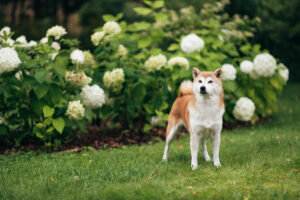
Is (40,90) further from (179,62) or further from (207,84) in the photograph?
(179,62)

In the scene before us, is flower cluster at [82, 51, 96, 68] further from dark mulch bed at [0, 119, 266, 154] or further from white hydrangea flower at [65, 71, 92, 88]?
dark mulch bed at [0, 119, 266, 154]

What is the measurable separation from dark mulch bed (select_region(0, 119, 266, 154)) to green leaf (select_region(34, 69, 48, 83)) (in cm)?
132

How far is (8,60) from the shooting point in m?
5.32

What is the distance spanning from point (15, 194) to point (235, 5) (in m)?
8.31

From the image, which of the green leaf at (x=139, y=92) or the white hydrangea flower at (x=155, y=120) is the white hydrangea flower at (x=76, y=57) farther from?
the white hydrangea flower at (x=155, y=120)

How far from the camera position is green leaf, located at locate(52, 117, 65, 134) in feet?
18.5

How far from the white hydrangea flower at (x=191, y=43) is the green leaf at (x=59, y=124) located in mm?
3016

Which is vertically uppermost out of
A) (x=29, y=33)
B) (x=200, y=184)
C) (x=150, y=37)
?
(x=150, y=37)

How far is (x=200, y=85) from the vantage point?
449 cm

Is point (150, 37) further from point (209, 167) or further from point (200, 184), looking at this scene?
point (200, 184)

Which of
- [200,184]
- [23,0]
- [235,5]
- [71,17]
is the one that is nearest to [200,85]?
[200,184]

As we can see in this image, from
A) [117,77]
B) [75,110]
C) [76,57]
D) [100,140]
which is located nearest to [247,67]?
[117,77]

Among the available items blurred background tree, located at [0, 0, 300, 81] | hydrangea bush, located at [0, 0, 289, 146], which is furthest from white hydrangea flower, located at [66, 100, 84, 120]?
blurred background tree, located at [0, 0, 300, 81]

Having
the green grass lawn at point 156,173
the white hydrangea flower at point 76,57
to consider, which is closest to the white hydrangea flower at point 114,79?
the white hydrangea flower at point 76,57
